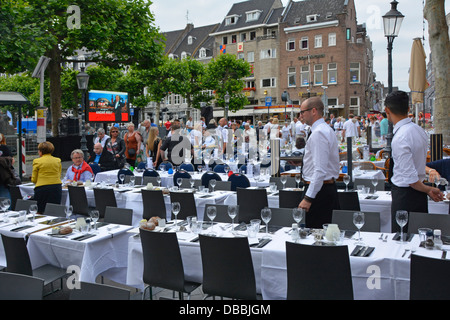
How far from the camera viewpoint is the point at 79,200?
25.5 ft

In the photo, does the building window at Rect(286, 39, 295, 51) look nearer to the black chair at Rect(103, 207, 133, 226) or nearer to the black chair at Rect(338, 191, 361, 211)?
the black chair at Rect(338, 191, 361, 211)

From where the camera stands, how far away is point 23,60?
11.3 m

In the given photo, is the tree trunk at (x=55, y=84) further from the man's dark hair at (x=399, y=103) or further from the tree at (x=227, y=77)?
the tree at (x=227, y=77)

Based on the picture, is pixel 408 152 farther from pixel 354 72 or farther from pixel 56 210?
pixel 354 72

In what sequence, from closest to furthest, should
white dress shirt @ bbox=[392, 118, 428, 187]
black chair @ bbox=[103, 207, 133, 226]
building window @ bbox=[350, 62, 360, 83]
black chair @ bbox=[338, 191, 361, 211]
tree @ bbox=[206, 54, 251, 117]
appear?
white dress shirt @ bbox=[392, 118, 428, 187]
black chair @ bbox=[103, 207, 133, 226]
black chair @ bbox=[338, 191, 361, 211]
tree @ bbox=[206, 54, 251, 117]
building window @ bbox=[350, 62, 360, 83]


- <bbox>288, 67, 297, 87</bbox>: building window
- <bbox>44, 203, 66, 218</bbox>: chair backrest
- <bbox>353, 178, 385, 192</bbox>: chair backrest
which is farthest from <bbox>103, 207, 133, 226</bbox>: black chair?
<bbox>288, 67, 297, 87</bbox>: building window

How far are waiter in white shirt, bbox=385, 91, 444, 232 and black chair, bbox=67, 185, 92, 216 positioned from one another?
5.28 m

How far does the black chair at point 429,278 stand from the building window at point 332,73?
47.1 metres

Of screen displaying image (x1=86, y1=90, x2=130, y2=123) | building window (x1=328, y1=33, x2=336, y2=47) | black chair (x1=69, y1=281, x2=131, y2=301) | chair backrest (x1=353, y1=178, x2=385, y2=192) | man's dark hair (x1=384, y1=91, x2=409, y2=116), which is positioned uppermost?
building window (x1=328, y1=33, x2=336, y2=47)

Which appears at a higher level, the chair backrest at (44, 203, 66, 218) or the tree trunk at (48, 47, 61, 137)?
the tree trunk at (48, 47, 61, 137)

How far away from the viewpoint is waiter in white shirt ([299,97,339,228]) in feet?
15.3
